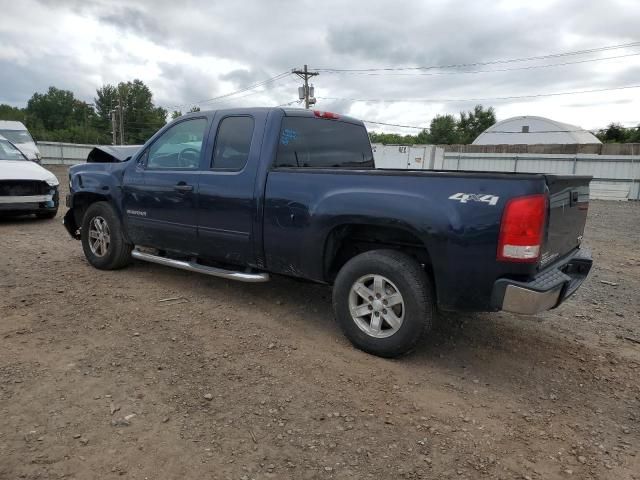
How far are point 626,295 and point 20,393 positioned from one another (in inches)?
227

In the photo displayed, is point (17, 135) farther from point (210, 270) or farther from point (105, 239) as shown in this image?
point (210, 270)

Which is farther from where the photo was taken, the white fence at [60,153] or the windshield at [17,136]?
the white fence at [60,153]

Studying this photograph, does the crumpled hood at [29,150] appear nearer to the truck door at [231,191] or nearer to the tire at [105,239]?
the tire at [105,239]

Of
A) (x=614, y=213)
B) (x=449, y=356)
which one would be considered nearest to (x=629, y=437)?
(x=449, y=356)

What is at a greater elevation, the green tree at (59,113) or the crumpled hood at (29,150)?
the green tree at (59,113)

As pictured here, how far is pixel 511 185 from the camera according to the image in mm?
2898

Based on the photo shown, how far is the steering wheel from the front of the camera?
464 cm

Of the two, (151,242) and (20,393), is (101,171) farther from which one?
(20,393)

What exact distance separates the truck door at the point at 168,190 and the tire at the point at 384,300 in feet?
5.87

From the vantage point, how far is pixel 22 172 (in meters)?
8.84

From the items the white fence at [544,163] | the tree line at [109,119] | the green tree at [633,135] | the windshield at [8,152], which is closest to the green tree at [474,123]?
the tree line at [109,119]

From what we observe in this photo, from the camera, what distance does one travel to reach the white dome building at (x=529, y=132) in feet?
135

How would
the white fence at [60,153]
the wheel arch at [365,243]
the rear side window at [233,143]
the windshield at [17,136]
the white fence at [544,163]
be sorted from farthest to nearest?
the white fence at [60,153], the windshield at [17,136], the white fence at [544,163], the rear side window at [233,143], the wheel arch at [365,243]

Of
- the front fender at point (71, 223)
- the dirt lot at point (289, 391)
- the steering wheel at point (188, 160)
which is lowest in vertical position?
the dirt lot at point (289, 391)
